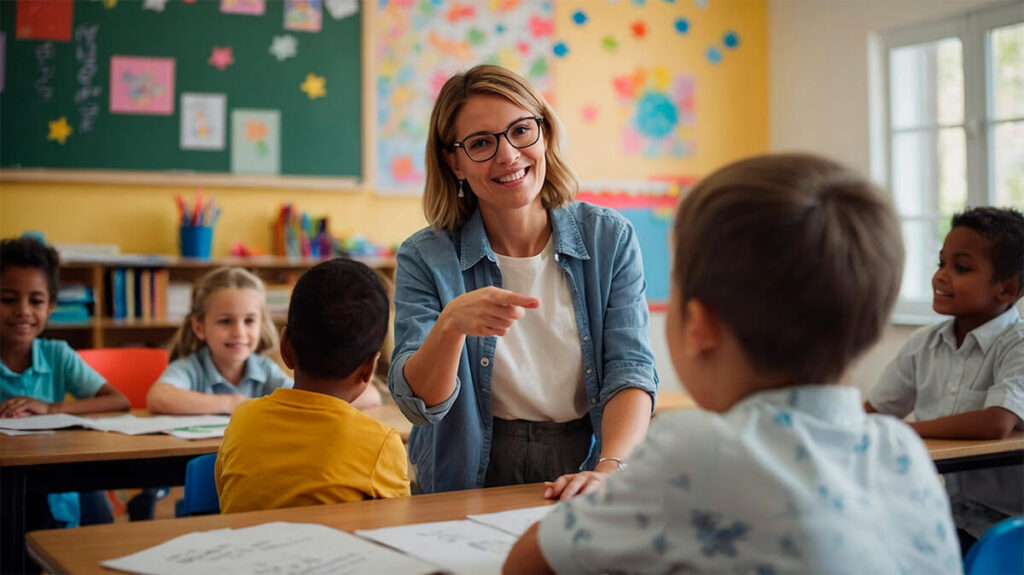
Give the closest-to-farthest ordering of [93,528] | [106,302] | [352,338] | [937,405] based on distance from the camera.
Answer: [93,528]
[352,338]
[937,405]
[106,302]

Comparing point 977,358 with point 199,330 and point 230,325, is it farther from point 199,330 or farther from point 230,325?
point 199,330

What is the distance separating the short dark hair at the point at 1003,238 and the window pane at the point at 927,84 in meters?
2.80

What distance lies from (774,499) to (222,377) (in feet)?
7.97

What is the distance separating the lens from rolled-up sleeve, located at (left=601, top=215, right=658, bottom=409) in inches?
63.9

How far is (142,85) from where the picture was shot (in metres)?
4.65

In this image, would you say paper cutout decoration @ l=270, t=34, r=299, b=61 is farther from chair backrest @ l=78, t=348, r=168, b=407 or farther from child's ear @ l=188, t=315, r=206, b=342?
child's ear @ l=188, t=315, r=206, b=342

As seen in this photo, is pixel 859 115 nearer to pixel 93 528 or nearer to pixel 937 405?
pixel 937 405

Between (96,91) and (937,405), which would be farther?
(96,91)

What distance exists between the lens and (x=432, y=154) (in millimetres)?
1818

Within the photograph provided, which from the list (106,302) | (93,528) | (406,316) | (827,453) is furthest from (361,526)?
(106,302)

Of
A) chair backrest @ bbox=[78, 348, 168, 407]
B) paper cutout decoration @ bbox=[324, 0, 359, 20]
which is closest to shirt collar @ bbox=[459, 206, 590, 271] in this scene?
chair backrest @ bbox=[78, 348, 168, 407]

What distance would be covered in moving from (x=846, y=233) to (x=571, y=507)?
1.19ft

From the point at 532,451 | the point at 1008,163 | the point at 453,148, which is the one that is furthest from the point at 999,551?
the point at 1008,163

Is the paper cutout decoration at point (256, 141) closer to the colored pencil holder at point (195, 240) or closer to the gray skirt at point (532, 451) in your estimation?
the colored pencil holder at point (195, 240)
